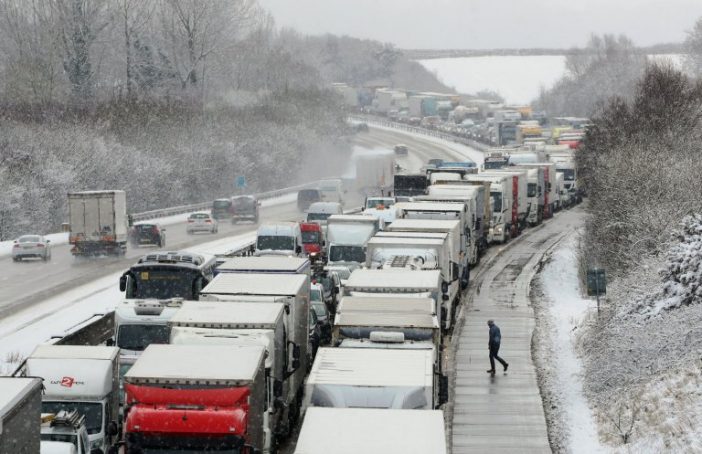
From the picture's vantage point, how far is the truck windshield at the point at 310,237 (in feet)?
Result: 160

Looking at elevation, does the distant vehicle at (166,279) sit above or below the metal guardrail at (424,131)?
below

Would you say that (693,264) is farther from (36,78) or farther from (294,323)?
(36,78)

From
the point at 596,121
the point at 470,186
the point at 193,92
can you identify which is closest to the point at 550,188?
the point at 596,121

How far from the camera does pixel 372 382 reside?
20062 millimetres

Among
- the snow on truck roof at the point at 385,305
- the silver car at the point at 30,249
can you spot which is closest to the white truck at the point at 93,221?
the silver car at the point at 30,249

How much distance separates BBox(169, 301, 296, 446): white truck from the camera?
2242cm

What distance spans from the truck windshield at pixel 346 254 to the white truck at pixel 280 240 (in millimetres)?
2426

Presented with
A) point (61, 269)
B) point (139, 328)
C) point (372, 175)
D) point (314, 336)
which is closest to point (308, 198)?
point (372, 175)

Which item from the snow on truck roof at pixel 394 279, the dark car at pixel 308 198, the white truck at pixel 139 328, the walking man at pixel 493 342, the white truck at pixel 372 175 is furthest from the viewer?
the white truck at pixel 372 175

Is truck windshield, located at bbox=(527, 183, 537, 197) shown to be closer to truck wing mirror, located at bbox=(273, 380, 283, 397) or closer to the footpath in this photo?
the footpath

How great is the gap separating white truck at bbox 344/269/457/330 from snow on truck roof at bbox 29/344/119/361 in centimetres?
630

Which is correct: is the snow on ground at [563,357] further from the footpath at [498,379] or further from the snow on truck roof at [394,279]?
the snow on truck roof at [394,279]

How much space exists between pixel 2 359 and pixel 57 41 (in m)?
72.6

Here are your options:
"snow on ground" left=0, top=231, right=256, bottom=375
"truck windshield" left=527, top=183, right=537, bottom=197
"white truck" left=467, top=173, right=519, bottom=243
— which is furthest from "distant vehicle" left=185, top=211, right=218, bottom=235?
"snow on ground" left=0, top=231, right=256, bottom=375
